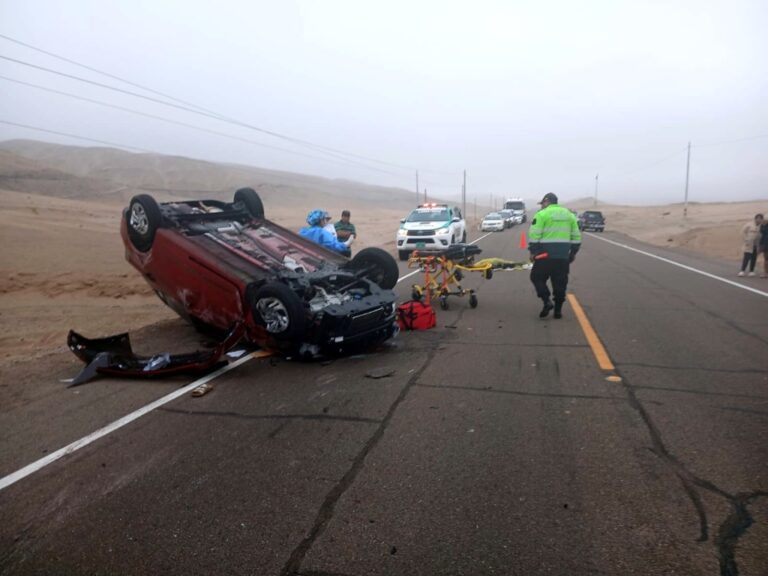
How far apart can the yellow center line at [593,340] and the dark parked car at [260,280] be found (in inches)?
98.2

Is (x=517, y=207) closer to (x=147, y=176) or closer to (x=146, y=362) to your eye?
(x=146, y=362)

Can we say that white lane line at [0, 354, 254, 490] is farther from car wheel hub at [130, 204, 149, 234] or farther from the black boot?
the black boot

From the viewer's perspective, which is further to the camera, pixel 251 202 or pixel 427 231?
pixel 427 231

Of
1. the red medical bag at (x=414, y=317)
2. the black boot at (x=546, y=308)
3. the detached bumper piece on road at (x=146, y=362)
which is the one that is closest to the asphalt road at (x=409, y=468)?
the detached bumper piece on road at (x=146, y=362)

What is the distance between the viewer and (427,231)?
2070 cm

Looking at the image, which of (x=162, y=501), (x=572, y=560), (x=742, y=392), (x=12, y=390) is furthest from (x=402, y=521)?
(x=12, y=390)

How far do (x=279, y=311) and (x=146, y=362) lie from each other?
1612 mm

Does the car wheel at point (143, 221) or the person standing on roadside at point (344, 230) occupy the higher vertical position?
the car wheel at point (143, 221)

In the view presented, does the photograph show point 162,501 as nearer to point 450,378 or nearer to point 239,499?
point 239,499

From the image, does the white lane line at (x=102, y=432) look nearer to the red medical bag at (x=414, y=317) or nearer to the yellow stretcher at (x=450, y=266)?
the red medical bag at (x=414, y=317)

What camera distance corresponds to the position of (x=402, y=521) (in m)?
3.36

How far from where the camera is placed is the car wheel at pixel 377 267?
8.68 metres

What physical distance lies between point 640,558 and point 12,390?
6076 millimetres

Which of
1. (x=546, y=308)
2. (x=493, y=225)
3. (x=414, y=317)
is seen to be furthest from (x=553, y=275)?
(x=493, y=225)
